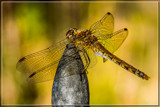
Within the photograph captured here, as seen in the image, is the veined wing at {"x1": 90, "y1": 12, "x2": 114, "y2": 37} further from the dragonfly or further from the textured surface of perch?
the textured surface of perch

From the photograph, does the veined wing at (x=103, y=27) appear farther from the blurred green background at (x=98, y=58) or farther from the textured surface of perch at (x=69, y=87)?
the textured surface of perch at (x=69, y=87)

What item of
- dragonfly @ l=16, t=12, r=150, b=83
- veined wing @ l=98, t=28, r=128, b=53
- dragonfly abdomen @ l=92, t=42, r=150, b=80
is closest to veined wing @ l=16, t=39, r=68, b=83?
dragonfly @ l=16, t=12, r=150, b=83

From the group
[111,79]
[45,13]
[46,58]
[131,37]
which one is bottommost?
[111,79]

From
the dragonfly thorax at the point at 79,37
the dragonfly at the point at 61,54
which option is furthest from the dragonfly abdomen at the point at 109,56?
the dragonfly thorax at the point at 79,37

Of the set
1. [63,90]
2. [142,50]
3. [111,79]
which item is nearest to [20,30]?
[111,79]

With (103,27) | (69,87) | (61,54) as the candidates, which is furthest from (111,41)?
(69,87)

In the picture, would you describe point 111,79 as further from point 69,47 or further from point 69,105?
point 69,105
